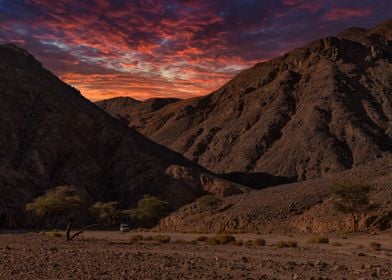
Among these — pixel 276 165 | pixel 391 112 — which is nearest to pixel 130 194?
pixel 276 165

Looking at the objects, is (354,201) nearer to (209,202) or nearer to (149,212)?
(209,202)

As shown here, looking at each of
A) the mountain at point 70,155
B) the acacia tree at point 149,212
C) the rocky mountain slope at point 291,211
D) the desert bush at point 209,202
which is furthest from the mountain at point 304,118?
the rocky mountain slope at point 291,211

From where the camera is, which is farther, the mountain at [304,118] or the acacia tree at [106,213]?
the mountain at [304,118]

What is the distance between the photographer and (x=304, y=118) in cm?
13662

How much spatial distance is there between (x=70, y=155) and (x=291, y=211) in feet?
154

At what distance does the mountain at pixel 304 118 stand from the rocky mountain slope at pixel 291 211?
5591cm

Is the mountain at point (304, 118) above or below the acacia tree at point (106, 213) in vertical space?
above

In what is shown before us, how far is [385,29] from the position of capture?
19475 cm

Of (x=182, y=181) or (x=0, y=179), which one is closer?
(x=0, y=179)

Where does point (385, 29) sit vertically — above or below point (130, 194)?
above

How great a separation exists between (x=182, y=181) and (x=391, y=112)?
68.5m

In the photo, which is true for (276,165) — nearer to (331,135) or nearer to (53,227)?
(331,135)

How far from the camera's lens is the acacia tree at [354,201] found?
168ft

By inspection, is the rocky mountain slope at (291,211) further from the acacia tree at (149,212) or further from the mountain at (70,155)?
the mountain at (70,155)
